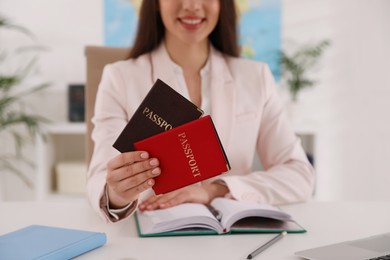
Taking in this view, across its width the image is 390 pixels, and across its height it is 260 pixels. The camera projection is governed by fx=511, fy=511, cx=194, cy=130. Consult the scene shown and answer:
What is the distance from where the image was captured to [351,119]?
3.55 meters

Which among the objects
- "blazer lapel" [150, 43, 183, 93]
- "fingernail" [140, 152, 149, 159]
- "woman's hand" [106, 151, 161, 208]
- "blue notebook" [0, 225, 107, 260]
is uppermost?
"blazer lapel" [150, 43, 183, 93]

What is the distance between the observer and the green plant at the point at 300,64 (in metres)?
3.37

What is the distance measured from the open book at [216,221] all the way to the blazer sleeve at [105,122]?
23cm

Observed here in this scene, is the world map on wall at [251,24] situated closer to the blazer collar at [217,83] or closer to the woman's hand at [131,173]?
the blazer collar at [217,83]

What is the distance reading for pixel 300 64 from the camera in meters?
3.44

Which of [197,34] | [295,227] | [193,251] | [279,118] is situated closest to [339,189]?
[279,118]

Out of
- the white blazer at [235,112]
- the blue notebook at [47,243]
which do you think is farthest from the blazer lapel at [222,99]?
the blue notebook at [47,243]

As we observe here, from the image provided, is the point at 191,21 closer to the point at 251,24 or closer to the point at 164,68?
the point at 164,68

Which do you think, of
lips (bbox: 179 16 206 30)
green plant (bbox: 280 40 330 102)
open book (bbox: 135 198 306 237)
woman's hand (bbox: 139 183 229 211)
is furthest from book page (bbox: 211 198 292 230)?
green plant (bbox: 280 40 330 102)

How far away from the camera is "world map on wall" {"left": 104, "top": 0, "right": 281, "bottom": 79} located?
3525 mm

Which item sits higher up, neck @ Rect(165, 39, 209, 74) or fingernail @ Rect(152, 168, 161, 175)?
neck @ Rect(165, 39, 209, 74)

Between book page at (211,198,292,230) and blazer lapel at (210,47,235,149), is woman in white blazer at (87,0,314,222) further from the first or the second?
book page at (211,198,292,230)

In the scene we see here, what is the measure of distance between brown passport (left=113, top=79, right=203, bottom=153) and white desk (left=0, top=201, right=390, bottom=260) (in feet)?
0.78

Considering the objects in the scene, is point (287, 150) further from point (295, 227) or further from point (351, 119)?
point (351, 119)
